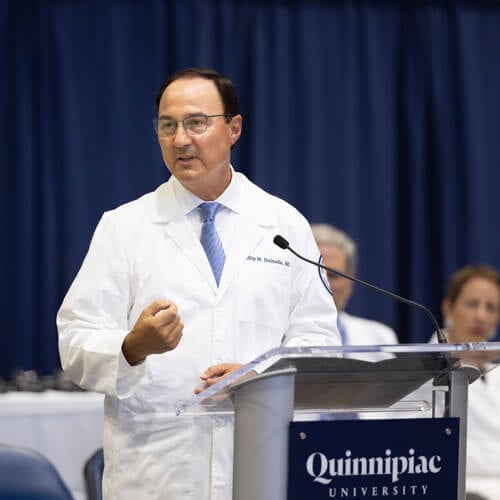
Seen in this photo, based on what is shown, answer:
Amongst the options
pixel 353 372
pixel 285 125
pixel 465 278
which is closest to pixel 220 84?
pixel 353 372

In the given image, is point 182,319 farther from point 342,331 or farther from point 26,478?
point 342,331

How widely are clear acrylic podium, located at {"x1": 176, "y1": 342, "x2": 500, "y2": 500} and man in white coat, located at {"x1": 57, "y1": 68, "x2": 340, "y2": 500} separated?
404mm

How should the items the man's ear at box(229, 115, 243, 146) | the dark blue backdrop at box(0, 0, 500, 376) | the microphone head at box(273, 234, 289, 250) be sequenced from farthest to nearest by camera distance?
the dark blue backdrop at box(0, 0, 500, 376), the man's ear at box(229, 115, 243, 146), the microphone head at box(273, 234, 289, 250)

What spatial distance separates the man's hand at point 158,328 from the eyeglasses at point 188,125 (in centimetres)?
52

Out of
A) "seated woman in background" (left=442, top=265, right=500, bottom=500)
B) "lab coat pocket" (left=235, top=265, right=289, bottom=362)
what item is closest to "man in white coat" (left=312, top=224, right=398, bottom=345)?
"seated woman in background" (left=442, top=265, right=500, bottom=500)

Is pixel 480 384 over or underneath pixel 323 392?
underneath

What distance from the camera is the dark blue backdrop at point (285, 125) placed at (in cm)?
537

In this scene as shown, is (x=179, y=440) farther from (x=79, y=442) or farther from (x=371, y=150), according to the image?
(x=371, y=150)

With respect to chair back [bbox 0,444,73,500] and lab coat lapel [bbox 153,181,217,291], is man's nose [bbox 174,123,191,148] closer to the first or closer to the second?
lab coat lapel [bbox 153,181,217,291]

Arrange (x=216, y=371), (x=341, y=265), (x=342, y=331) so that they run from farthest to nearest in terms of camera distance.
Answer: (x=342, y=331), (x=341, y=265), (x=216, y=371)

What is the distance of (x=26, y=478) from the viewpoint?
2.29 metres

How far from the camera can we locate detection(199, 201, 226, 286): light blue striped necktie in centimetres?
242

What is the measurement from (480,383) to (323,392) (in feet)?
7.26

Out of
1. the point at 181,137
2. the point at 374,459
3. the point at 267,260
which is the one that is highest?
the point at 181,137
